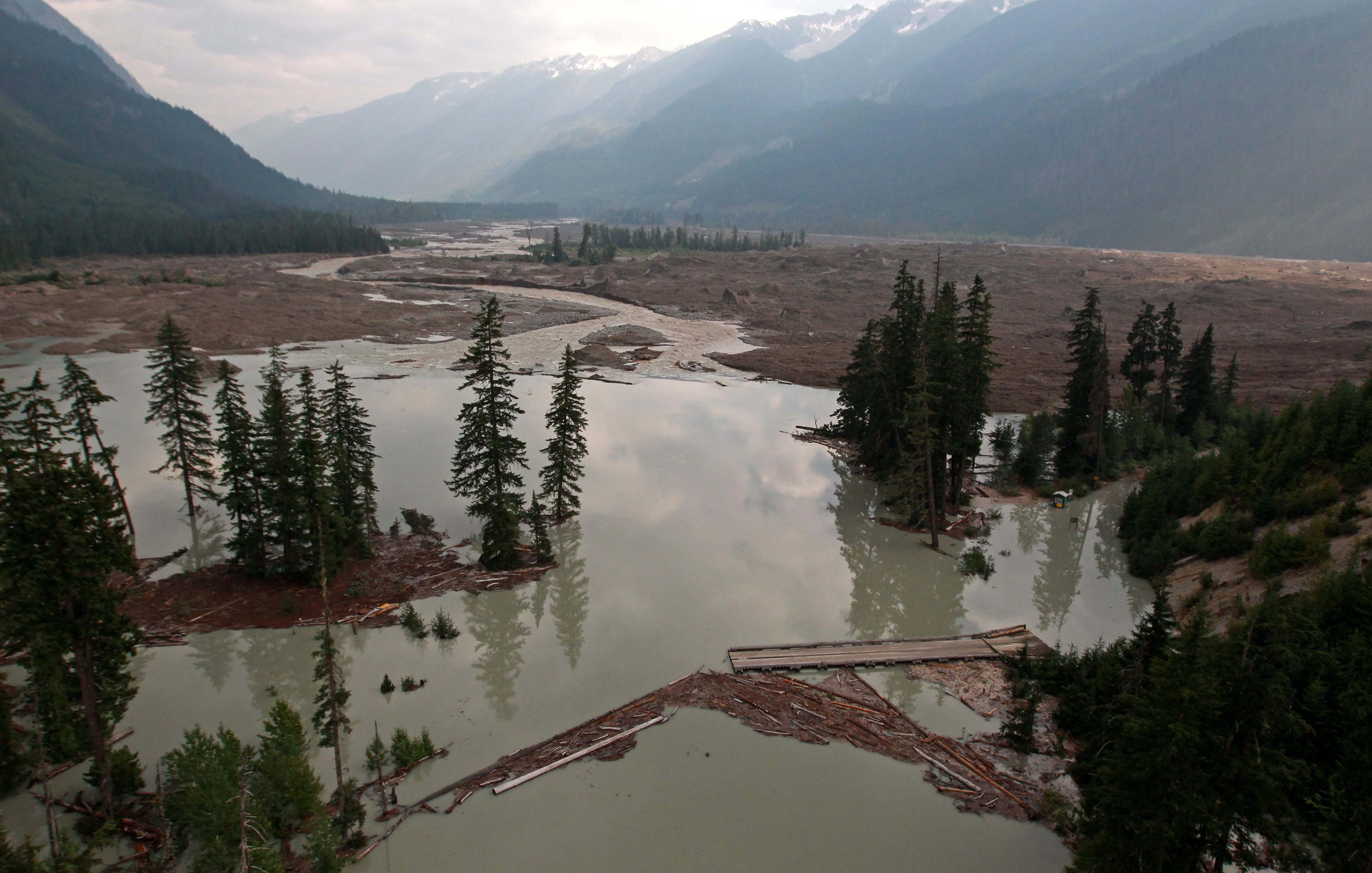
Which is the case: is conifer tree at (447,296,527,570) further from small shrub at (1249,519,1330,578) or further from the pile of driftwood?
small shrub at (1249,519,1330,578)

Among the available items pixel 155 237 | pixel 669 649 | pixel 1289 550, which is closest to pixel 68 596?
pixel 669 649

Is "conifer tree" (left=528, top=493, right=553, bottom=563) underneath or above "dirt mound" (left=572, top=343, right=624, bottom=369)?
underneath

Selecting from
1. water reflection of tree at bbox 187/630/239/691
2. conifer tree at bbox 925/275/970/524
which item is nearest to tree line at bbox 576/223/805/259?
conifer tree at bbox 925/275/970/524

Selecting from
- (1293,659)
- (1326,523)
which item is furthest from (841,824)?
(1326,523)

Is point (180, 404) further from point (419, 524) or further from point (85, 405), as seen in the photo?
point (419, 524)

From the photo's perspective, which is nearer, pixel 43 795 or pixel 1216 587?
pixel 43 795

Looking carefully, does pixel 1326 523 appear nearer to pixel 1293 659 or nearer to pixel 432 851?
pixel 1293 659
